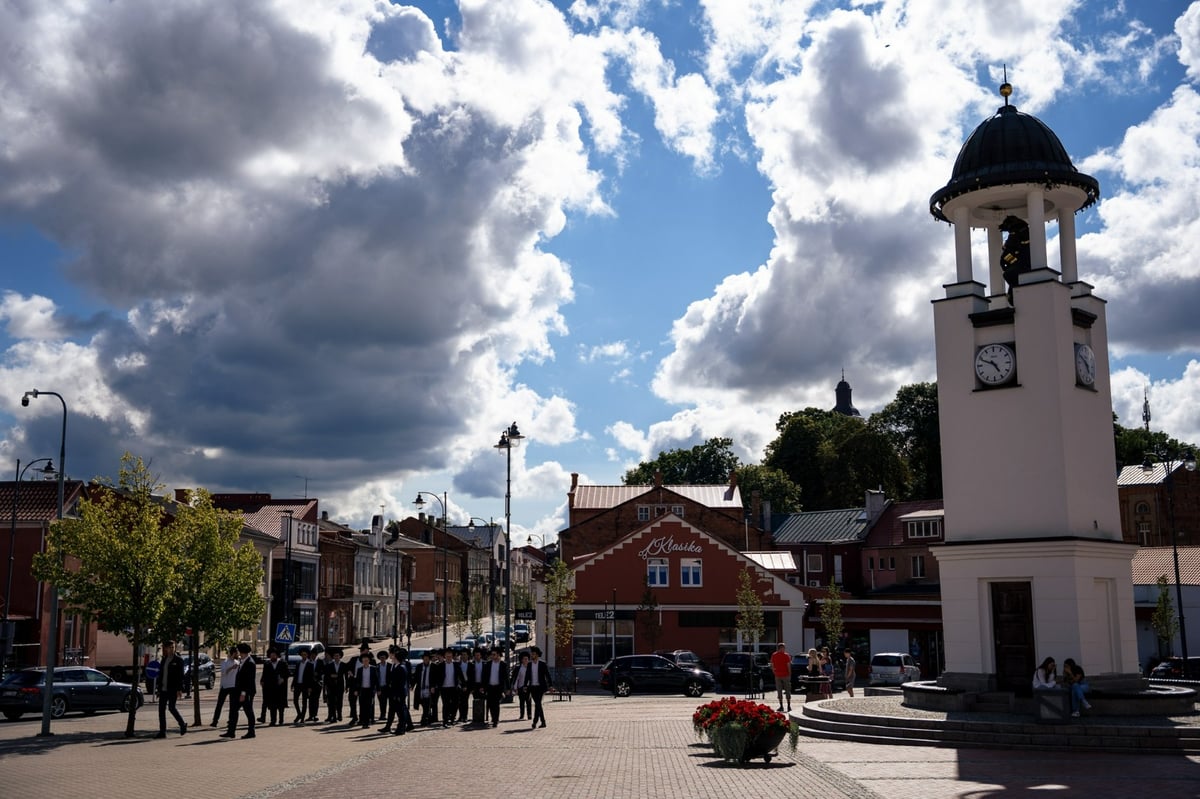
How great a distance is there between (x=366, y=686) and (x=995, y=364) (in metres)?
15.7

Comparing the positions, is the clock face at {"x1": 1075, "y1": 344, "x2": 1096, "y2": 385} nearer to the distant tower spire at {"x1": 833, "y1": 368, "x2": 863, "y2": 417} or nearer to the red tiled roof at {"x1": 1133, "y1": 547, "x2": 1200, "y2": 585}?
the red tiled roof at {"x1": 1133, "y1": 547, "x2": 1200, "y2": 585}

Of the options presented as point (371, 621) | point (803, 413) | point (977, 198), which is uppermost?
point (803, 413)

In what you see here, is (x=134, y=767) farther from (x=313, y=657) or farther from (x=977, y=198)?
(x=977, y=198)

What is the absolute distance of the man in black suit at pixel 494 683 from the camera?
25.3 meters

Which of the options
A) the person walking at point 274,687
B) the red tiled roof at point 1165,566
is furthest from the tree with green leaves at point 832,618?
the person walking at point 274,687

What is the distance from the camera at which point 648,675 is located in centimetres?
3991

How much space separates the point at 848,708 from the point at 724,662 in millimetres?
19134

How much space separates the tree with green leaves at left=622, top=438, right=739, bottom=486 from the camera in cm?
10862

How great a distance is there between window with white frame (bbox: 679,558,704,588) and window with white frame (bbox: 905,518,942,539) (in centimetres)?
2257

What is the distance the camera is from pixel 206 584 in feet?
86.1

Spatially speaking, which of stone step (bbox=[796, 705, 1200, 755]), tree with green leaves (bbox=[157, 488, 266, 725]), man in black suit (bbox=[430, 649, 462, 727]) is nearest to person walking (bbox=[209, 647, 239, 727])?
tree with green leaves (bbox=[157, 488, 266, 725])

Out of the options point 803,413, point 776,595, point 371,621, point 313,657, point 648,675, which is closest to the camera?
point 313,657

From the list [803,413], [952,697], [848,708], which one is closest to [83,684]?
[848,708]

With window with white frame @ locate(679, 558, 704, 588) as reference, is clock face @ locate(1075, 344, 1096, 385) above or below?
above
